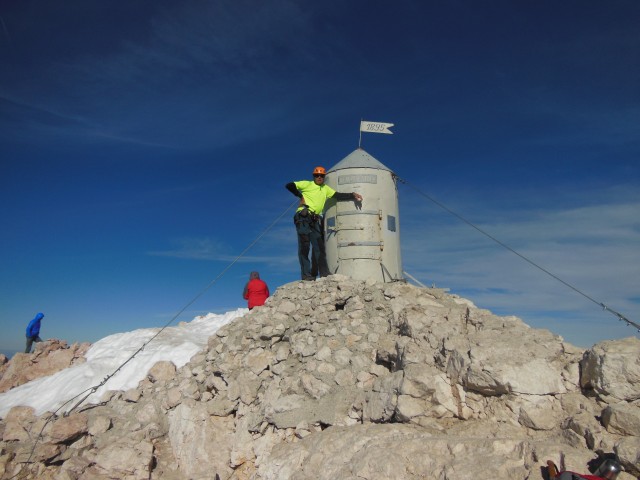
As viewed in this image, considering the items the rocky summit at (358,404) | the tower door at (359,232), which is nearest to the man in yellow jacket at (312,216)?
the tower door at (359,232)

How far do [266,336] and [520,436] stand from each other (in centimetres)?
536

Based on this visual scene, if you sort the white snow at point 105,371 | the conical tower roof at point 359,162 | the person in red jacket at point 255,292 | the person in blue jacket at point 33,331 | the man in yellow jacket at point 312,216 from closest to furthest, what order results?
the white snow at point 105,371, the man in yellow jacket at point 312,216, the conical tower roof at point 359,162, the person in red jacket at point 255,292, the person in blue jacket at point 33,331

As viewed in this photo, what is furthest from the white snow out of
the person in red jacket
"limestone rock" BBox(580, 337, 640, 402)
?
"limestone rock" BBox(580, 337, 640, 402)

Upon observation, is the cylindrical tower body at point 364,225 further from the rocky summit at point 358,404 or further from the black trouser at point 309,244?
the rocky summit at point 358,404

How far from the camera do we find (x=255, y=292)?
12.3 m

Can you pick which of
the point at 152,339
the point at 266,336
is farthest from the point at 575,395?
the point at 152,339

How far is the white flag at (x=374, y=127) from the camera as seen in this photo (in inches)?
491

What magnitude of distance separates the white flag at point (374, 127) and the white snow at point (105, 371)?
24.5ft

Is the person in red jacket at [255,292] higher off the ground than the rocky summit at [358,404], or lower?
higher

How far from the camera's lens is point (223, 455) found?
791 centimetres

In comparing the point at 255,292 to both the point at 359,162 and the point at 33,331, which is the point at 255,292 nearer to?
the point at 359,162

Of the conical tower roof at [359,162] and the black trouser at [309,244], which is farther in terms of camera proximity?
the conical tower roof at [359,162]

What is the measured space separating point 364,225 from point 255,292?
362 cm

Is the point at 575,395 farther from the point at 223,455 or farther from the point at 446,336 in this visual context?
the point at 223,455
